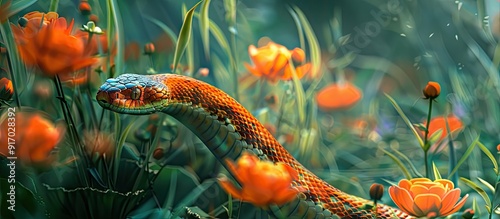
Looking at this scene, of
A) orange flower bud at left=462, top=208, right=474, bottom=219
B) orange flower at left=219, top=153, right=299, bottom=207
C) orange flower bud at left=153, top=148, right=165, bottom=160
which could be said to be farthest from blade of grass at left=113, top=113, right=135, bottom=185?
orange flower bud at left=462, top=208, right=474, bottom=219

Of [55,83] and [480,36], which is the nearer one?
[55,83]

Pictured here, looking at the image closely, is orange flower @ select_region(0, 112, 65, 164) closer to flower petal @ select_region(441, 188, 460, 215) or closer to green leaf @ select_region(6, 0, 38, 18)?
green leaf @ select_region(6, 0, 38, 18)

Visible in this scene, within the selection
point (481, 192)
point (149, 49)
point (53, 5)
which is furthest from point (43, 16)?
point (481, 192)

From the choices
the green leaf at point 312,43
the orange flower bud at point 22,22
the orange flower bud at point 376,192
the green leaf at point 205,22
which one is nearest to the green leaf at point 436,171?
the orange flower bud at point 376,192

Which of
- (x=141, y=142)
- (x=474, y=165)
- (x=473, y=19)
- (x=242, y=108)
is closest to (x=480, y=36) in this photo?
(x=473, y=19)

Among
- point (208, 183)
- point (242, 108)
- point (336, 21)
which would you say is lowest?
point (208, 183)

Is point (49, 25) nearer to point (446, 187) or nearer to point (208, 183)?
point (208, 183)
